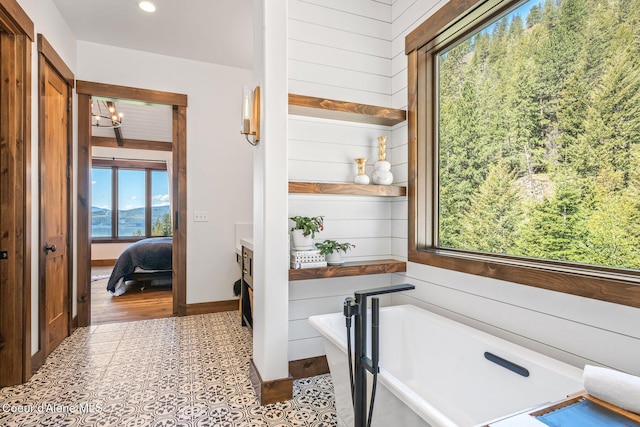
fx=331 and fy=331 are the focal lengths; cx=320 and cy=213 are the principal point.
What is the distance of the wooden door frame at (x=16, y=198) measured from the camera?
86.8 inches

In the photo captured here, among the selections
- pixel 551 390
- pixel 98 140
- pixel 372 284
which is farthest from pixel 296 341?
pixel 98 140

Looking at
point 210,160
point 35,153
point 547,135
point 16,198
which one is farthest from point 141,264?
point 547,135

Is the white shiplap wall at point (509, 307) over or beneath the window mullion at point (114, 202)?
beneath

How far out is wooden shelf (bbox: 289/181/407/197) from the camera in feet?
6.97

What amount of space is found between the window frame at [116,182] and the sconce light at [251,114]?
669cm

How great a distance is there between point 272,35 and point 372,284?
1.86 metres

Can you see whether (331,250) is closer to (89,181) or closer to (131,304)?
(89,181)

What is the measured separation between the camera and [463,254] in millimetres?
2039

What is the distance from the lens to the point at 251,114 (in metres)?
2.24

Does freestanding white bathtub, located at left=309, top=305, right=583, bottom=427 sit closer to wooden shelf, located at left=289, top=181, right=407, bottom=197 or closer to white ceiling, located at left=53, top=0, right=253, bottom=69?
wooden shelf, located at left=289, top=181, right=407, bottom=197

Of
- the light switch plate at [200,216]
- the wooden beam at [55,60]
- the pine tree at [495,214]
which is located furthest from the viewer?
the light switch plate at [200,216]

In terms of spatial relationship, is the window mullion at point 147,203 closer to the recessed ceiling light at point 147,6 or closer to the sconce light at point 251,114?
the recessed ceiling light at point 147,6

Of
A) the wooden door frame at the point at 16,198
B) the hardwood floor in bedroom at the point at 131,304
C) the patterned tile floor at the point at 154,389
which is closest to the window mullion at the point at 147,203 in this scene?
the hardwood floor in bedroom at the point at 131,304

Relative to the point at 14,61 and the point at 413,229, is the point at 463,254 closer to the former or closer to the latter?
the point at 413,229
